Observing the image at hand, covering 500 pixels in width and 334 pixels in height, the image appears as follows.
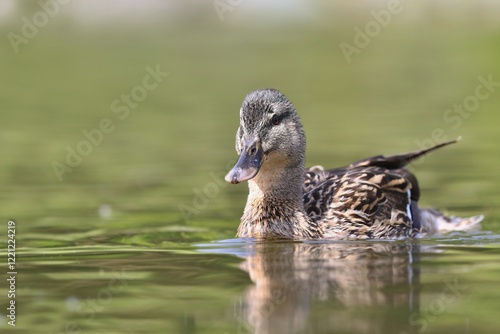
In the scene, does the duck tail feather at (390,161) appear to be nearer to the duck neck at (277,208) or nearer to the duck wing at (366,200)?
the duck wing at (366,200)

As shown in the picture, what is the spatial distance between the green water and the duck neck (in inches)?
12.2

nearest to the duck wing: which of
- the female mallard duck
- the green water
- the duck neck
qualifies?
the female mallard duck

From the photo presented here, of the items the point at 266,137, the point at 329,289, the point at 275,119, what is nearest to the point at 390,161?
the point at 275,119

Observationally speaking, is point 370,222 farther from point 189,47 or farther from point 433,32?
point 433,32

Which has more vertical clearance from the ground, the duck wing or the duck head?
the duck head

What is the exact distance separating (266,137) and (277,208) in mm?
884

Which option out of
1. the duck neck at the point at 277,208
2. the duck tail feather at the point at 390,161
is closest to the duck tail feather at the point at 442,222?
the duck tail feather at the point at 390,161

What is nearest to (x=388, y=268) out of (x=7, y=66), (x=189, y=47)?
(x=7, y=66)

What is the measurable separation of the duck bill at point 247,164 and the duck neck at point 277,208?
0.65 meters

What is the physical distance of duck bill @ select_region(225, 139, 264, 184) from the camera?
1023cm

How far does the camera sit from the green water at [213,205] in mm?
7891

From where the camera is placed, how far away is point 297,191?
1148cm

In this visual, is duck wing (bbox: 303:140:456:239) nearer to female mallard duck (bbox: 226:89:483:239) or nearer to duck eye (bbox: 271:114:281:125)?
female mallard duck (bbox: 226:89:483:239)

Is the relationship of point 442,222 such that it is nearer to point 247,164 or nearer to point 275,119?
point 275,119
